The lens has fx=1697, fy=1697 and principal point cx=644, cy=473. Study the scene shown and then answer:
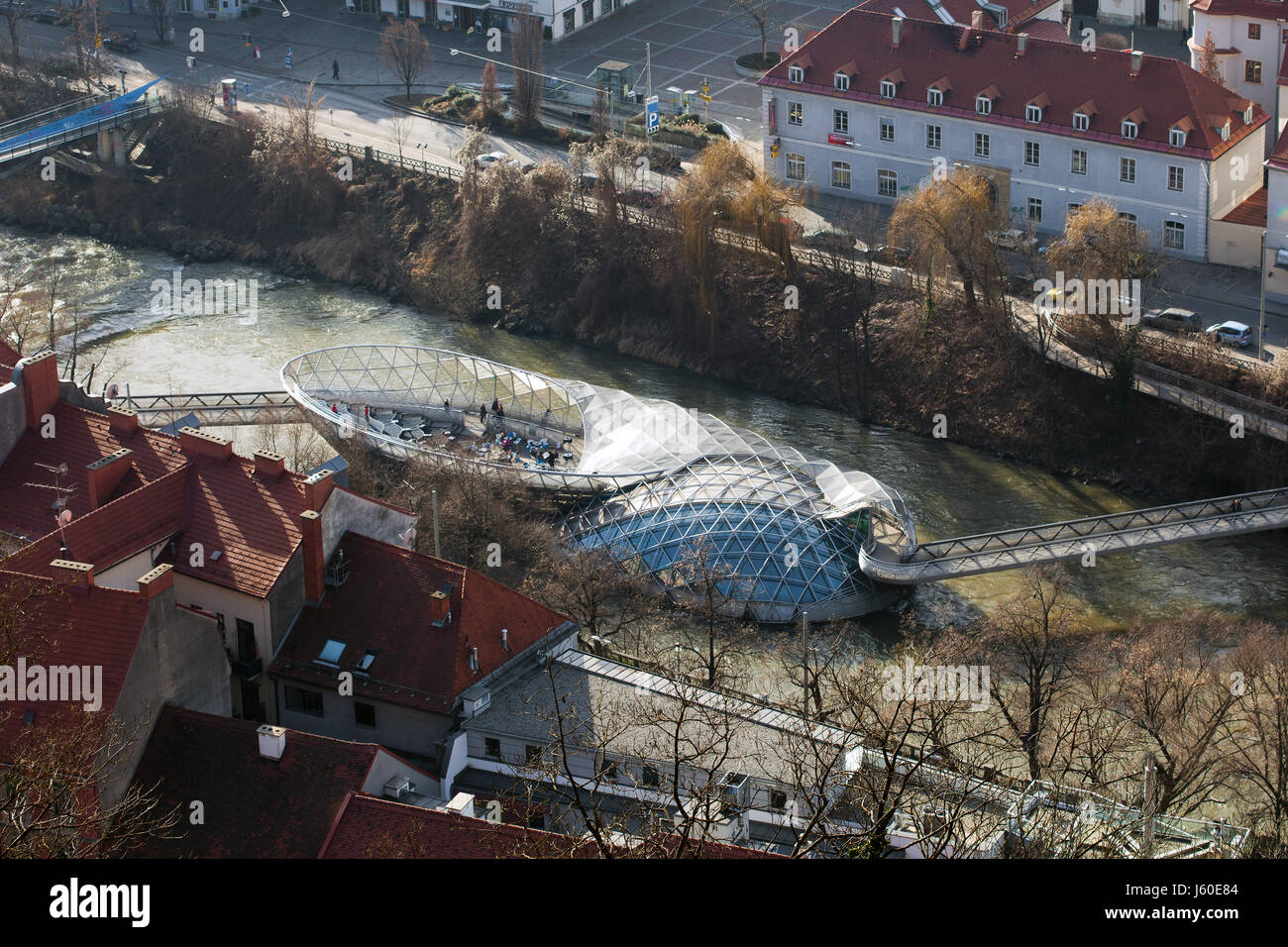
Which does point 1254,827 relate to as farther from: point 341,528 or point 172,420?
point 172,420

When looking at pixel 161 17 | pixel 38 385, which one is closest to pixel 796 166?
pixel 38 385

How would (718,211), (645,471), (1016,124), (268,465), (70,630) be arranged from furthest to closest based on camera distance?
(1016,124), (718,211), (645,471), (268,465), (70,630)

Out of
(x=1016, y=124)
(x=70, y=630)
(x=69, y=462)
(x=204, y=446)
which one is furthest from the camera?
(x=1016, y=124)

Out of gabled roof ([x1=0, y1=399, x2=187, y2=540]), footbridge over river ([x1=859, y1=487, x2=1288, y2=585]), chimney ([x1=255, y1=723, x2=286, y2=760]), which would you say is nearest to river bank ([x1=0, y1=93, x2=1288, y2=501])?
footbridge over river ([x1=859, y1=487, x2=1288, y2=585])

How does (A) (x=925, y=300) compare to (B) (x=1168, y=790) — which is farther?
(A) (x=925, y=300)

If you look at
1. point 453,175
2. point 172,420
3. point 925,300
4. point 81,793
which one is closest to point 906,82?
point 925,300

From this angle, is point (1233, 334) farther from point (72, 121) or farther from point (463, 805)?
point (72, 121)
